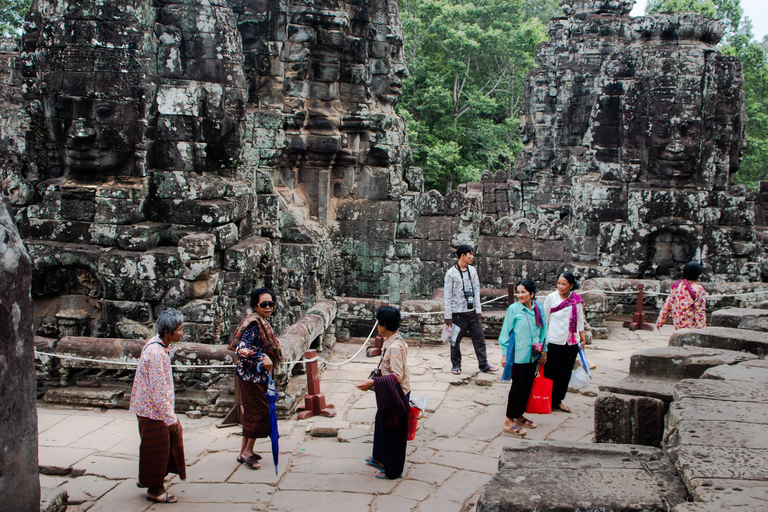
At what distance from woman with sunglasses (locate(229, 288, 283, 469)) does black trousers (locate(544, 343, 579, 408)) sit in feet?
8.52

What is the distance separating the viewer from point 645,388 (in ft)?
16.2

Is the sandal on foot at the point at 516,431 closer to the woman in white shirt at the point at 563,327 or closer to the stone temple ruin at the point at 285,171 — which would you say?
the woman in white shirt at the point at 563,327

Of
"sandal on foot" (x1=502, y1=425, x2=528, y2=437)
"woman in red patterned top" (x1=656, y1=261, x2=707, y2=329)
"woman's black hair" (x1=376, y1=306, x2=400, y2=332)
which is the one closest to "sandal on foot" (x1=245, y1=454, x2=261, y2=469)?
"woman's black hair" (x1=376, y1=306, x2=400, y2=332)

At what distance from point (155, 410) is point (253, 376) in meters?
0.82

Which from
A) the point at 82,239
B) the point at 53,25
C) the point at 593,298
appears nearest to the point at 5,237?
the point at 82,239

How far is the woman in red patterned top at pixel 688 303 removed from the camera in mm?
7688

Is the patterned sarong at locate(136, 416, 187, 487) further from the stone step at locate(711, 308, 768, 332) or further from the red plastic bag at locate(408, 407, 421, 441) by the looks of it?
the stone step at locate(711, 308, 768, 332)

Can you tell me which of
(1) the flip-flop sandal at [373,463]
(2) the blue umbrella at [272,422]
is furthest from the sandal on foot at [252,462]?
(1) the flip-flop sandal at [373,463]

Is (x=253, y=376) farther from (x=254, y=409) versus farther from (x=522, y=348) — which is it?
(x=522, y=348)

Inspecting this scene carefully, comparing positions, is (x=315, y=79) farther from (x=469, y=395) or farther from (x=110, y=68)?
(x=469, y=395)

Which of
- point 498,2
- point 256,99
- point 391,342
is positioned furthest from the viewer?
point 498,2

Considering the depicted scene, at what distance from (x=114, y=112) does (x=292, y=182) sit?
211 inches

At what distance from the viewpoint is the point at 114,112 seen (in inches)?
295

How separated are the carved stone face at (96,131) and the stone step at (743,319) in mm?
6529
